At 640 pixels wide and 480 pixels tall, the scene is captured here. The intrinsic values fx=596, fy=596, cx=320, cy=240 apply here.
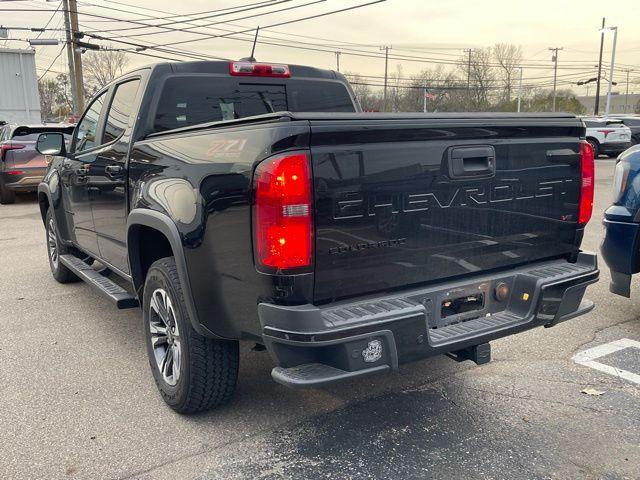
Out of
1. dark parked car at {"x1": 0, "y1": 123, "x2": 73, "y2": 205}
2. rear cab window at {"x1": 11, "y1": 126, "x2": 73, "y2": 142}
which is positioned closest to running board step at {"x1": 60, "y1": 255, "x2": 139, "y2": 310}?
dark parked car at {"x1": 0, "y1": 123, "x2": 73, "y2": 205}

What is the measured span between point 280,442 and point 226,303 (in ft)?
2.73

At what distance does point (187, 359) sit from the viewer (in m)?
3.11

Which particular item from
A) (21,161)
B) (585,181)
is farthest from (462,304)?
(21,161)

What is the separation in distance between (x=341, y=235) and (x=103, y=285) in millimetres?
2527

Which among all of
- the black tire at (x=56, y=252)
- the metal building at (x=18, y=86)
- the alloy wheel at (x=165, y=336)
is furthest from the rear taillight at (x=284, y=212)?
the metal building at (x=18, y=86)

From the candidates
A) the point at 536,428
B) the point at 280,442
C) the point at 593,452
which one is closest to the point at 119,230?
the point at 280,442

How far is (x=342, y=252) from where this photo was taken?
2.56m

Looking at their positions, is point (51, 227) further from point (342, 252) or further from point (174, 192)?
point (342, 252)

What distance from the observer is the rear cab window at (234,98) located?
3998 mm

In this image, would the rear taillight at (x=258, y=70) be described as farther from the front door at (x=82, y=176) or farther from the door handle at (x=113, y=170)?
the front door at (x=82, y=176)

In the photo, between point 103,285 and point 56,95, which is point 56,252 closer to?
point 103,285

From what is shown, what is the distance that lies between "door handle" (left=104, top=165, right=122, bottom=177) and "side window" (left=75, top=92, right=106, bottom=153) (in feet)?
2.20

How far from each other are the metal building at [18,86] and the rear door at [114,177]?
25.7 m

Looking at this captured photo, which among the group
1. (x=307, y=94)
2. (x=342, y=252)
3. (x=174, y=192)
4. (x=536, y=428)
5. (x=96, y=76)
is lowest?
(x=536, y=428)
